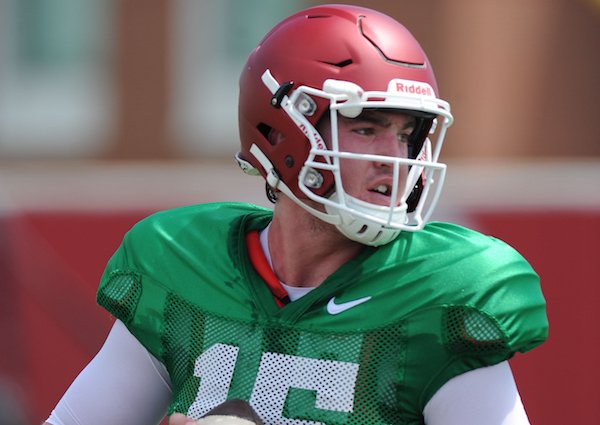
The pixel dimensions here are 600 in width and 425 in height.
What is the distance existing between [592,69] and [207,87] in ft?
6.08

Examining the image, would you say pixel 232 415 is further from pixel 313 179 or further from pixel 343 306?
pixel 313 179

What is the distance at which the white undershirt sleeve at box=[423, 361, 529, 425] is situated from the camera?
2033 millimetres

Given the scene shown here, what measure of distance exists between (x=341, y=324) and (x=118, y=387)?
1.46 ft

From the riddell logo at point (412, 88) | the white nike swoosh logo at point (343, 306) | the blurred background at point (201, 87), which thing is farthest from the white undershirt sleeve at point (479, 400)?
the blurred background at point (201, 87)

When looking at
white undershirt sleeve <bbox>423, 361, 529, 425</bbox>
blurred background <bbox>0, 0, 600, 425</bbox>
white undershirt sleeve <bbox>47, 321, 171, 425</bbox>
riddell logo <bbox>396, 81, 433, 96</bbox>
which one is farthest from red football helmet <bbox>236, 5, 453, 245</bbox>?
blurred background <bbox>0, 0, 600, 425</bbox>

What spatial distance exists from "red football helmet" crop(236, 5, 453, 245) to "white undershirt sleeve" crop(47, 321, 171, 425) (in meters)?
0.37

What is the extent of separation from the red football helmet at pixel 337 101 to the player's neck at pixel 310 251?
57 mm

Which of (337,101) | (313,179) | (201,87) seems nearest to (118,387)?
(313,179)

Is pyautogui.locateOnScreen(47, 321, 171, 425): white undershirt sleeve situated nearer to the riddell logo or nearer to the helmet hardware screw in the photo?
the helmet hardware screw

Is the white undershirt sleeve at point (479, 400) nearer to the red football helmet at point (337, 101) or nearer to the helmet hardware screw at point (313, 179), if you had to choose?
the red football helmet at point (337, 101)

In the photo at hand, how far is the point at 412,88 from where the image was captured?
7.11 feet

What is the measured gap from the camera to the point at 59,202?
5199 millimetres

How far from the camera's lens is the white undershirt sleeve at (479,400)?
80.0 inches

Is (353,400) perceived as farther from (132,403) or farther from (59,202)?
(59,202)
